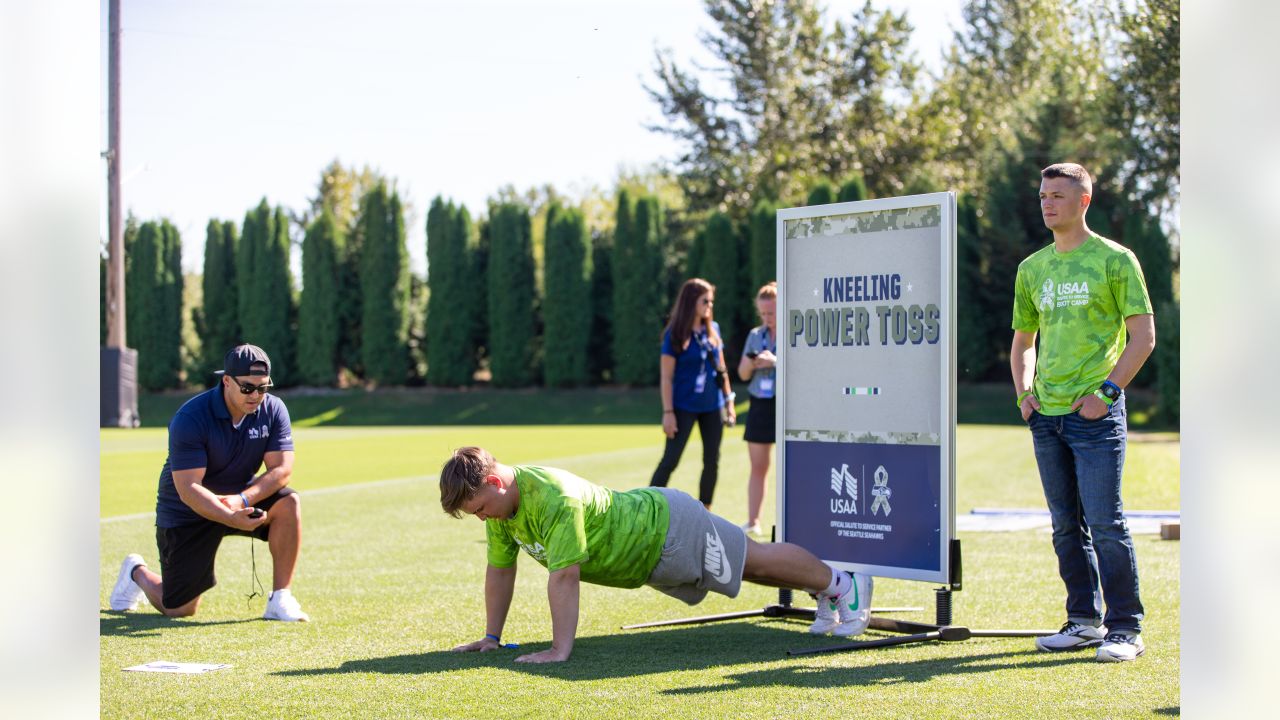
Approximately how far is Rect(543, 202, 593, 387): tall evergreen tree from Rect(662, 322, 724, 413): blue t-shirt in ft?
101

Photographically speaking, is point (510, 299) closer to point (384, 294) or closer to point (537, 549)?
point (384, 294)

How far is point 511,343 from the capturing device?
4116cm

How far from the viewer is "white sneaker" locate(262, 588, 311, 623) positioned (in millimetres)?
6617

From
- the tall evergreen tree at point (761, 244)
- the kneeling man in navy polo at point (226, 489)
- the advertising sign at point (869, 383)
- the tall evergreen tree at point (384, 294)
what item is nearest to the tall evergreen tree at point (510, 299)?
the tall evergreen tree at point (384, 294)

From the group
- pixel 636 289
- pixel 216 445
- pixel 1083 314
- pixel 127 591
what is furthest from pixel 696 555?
pixel 636 289

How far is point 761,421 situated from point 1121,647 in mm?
4659

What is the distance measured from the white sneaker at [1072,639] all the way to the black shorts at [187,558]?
154 inches

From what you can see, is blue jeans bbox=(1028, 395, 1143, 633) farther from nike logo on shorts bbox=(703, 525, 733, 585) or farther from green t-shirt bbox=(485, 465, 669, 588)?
green t-shirt bbox=(485, 465, 669, 588)

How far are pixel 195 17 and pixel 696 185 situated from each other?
37517 mm

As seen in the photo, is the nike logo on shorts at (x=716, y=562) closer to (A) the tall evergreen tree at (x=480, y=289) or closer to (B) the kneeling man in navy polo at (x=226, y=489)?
(B) the kneeling man in navy polo at (x=226, y=489)

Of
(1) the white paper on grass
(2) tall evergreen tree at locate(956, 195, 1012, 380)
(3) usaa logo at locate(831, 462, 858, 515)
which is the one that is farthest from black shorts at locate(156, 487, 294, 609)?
(2) tall evergreen tree at locate(956, 195, 1012, 380)

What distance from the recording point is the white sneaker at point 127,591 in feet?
23.1

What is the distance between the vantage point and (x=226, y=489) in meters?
6.76

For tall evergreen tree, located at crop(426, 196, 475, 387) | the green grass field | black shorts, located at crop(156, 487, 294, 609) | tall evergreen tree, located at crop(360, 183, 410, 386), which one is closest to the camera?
the green grass field
